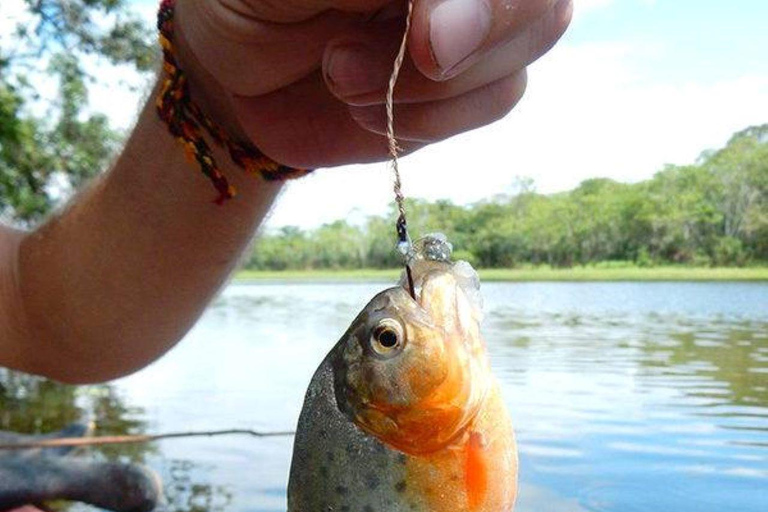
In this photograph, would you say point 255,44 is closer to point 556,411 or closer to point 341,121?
point 341,121

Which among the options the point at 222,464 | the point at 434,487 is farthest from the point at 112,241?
the point at 222,464

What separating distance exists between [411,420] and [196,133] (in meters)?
0.77

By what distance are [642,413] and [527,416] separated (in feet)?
3.62

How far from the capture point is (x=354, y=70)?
130 cm

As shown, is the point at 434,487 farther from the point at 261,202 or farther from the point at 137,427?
the point at 137,427

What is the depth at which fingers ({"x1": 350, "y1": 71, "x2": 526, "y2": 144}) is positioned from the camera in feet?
4.60

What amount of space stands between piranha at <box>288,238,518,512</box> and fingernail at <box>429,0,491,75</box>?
13.8 inches

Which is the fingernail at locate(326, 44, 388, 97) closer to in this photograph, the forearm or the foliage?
the forearm

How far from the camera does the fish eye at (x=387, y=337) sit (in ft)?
4.41

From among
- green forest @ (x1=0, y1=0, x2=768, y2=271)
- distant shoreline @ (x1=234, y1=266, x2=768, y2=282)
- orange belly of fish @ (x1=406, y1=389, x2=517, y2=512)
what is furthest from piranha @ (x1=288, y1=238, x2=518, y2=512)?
distant shoreline @ (x1=234, y1=266, x2=768, y2=282)

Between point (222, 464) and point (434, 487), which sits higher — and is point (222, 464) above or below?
below

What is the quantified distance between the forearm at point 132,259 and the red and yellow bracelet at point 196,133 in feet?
0.17

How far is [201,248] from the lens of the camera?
211 centimetres

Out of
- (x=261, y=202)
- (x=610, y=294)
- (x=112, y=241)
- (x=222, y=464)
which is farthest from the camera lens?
(x=610, y=294)
